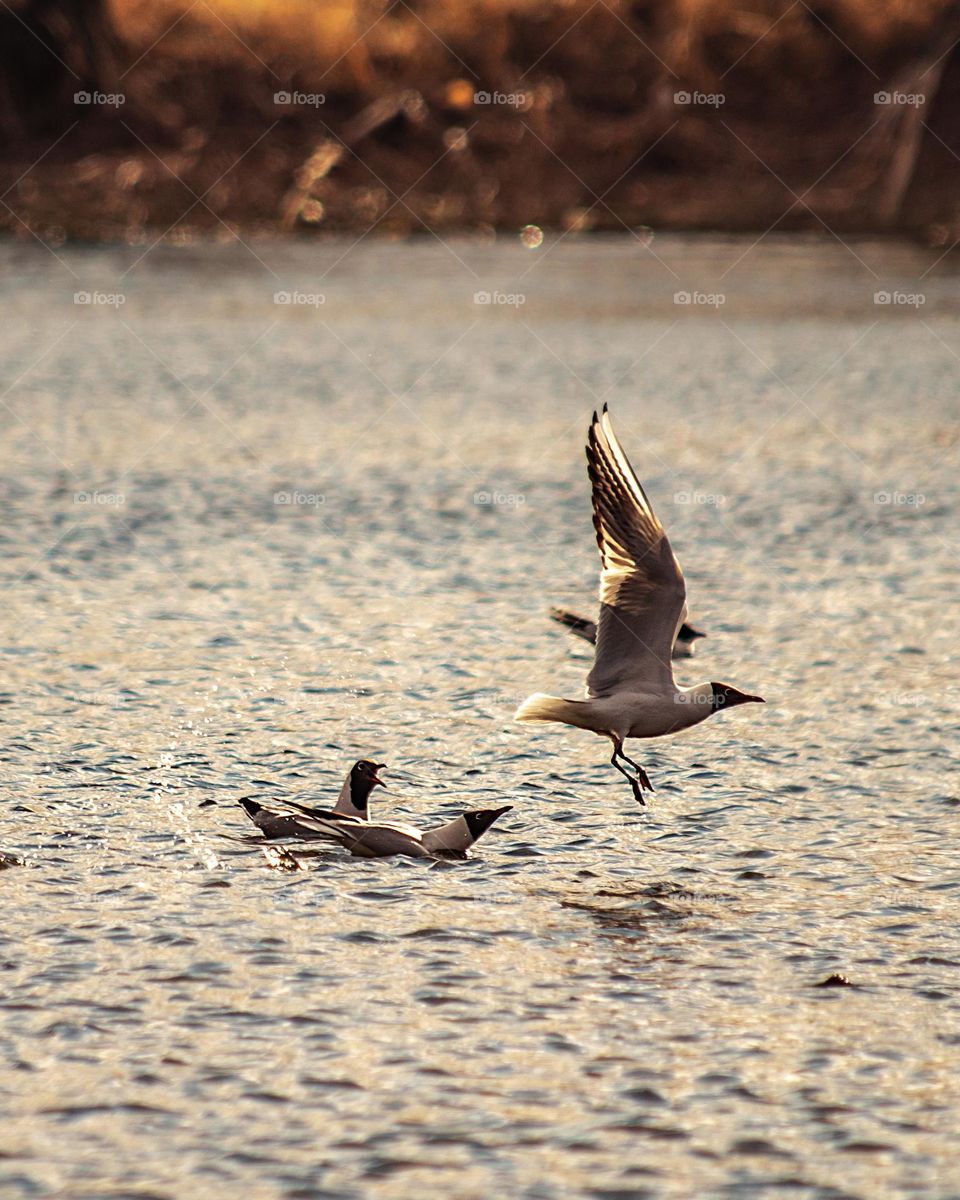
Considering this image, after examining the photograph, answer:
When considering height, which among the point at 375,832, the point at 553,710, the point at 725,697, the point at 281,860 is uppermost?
the point at 725,697

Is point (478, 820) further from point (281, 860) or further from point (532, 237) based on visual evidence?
point (532, 237)

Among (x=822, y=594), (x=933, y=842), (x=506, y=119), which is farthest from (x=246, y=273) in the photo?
(x=933, y=842)

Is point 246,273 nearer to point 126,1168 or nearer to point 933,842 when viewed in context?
point 933,842

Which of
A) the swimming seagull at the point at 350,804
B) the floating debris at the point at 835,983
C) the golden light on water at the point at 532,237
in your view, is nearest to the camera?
the floating debris at the point at 835,983

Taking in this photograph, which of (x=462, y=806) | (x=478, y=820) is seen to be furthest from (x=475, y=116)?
(x=478, y=820)

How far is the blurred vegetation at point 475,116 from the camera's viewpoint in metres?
54.5

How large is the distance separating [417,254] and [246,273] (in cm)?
502

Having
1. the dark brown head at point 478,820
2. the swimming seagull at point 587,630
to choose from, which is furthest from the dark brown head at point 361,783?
the swimming seagull at point 587,630

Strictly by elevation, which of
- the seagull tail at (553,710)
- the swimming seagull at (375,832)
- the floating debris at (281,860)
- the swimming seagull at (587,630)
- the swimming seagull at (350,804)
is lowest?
the floating debris at (281,860)

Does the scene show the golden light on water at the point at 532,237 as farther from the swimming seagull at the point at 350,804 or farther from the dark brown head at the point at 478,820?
the dark brown head at the point at 478,820

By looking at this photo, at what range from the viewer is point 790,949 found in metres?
11.2

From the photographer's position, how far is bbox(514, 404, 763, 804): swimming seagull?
12.6 metres

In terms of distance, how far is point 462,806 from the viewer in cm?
1373

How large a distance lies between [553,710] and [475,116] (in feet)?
157
